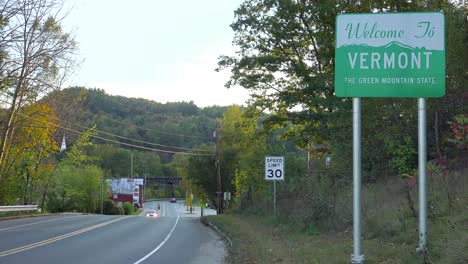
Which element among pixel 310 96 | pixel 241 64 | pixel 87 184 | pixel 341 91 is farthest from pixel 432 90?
pixel 87 184

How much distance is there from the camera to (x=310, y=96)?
2777 centimetres

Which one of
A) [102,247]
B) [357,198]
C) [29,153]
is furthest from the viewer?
[29,153]

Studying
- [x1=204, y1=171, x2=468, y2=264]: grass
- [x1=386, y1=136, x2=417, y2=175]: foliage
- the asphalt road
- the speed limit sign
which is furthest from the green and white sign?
the speed limit sign

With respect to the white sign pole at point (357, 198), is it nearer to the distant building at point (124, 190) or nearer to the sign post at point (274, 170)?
the sign post at point (274, 170)

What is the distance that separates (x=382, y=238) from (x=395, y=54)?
474cm

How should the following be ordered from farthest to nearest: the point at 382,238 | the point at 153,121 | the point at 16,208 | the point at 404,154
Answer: the point at 153,121, the point at 16,208, the point at 404,154, the point at 382,238

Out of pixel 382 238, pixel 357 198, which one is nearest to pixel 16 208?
pixel 382 238

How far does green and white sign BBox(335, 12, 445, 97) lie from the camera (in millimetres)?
8164

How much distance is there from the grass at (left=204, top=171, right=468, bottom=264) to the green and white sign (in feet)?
7.97

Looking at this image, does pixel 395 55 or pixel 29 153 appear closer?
pixel 395 55

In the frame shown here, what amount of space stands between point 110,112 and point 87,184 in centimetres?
1282

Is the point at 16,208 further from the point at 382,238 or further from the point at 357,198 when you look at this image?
the point at 357,198

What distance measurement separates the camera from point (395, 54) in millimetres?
8211

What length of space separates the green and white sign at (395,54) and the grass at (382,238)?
2430mm
